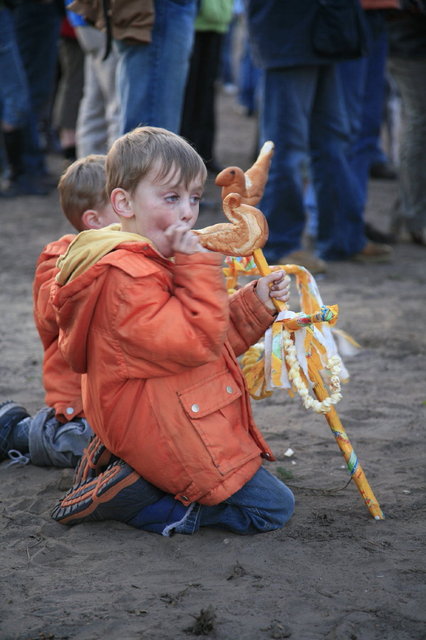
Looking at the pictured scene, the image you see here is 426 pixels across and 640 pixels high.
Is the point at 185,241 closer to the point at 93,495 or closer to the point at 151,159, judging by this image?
the point at 151,159

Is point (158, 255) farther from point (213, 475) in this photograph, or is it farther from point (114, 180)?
point (213, 475)

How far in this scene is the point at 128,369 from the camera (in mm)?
2410

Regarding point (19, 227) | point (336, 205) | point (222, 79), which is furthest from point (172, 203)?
point (222, 79)

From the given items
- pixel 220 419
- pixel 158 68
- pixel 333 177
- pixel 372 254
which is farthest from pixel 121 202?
pixel 372 254

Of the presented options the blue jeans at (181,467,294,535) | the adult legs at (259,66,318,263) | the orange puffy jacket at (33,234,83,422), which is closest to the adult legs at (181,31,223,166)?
the adult legs at (259,66,318,263)

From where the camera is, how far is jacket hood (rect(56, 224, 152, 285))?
2.37m

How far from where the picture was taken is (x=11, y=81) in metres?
7.07

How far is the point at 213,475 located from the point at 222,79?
657 inches

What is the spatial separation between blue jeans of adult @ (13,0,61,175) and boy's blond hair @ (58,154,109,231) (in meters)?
4.45

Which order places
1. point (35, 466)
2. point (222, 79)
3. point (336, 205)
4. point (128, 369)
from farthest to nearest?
point (222, 79), point (336, 205), point (35, 466), point (128, 369)

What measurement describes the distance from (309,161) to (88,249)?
352 centimetres

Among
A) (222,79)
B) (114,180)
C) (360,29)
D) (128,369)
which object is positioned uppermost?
(360,29)

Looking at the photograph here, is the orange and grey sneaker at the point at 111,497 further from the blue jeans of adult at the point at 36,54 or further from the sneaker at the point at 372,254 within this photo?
the blue jeans of adult at the point at 36,54

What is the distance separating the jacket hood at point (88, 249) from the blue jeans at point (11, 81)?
504 cm
